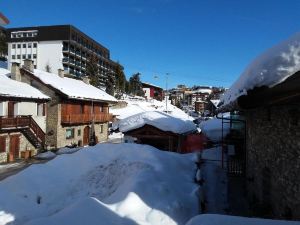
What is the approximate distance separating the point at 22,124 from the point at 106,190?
63.5 ft

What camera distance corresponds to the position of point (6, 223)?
1068cm

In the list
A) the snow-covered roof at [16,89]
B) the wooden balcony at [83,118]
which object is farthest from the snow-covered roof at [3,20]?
the snow-covered roof at [16,89]

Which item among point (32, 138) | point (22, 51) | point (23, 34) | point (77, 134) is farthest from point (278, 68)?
point (23, 34)

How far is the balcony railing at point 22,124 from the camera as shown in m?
27.4

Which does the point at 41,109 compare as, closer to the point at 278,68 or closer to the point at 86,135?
the point at 86,135

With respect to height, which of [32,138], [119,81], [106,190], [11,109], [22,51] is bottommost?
[106,190]

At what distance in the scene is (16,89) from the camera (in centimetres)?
3075

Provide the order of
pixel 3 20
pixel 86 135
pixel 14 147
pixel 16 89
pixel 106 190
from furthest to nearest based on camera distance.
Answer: pixel 3 20, pixel 86 135, pixel 16 89, pixel 14 147, pixel 106 190

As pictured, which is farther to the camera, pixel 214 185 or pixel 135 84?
pixel 135 84

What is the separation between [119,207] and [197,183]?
4534 millimetres

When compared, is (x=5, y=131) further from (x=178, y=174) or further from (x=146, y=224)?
(x=146, y=224)

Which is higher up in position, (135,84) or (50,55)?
(50,55)

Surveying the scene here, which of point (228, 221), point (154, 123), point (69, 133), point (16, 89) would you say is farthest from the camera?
point (69, 133)

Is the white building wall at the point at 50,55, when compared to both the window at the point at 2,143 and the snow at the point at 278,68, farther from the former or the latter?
the snow at the point at 278,68
